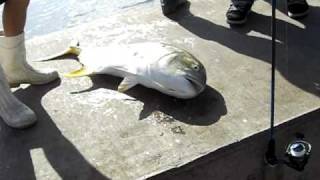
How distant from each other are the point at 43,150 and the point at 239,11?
4.95 ft

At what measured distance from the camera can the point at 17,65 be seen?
2.73m

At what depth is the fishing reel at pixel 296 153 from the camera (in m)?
2.32

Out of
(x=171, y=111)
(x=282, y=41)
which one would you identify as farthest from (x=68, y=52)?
(x=282, y=41)

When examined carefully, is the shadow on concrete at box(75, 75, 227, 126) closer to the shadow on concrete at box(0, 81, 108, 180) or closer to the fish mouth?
the fish mouth

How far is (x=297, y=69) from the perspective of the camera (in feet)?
9.37

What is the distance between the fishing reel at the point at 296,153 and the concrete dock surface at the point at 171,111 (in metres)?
0.06

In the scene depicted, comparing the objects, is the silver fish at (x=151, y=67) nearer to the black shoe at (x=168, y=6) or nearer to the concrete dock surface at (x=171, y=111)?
the concrete dock surface at (x=171, y=111)

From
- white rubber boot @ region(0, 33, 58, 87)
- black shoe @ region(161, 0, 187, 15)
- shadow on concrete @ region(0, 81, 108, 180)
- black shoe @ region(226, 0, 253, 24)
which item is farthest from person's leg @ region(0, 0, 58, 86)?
black shoe @ region(226, 0, 253, 24)

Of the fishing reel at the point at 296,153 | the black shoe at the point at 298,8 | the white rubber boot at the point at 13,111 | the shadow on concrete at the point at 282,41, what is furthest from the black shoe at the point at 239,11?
the white rubber boot at the point at 13,111

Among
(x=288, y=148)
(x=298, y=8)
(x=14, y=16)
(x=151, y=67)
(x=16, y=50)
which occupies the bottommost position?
(x=288, y=148)

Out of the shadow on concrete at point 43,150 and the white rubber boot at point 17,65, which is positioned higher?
the white rubber boot at point 17,65

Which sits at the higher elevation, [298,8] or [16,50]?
[16,50]

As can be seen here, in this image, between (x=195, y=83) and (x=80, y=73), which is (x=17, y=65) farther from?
(x=195, y=83)

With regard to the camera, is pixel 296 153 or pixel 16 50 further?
pixel 16 50
